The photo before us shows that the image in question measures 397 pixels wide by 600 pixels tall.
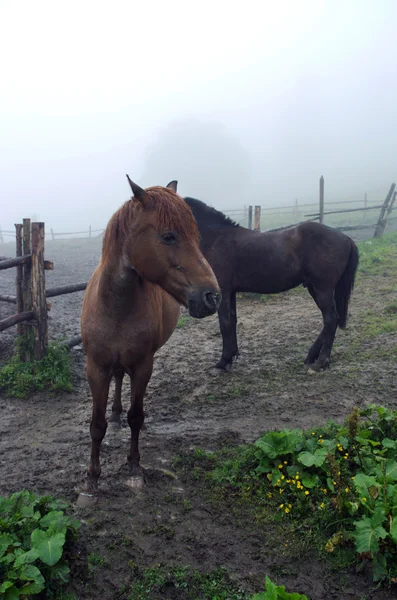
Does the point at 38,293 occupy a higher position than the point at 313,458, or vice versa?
the point at 38,293

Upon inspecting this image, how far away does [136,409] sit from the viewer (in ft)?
10.6

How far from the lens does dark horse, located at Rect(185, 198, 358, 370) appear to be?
5766 mm

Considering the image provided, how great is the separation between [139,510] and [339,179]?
86628 millimetres

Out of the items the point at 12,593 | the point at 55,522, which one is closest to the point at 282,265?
the point at 55,522

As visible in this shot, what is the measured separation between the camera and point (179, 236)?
2.56 meters

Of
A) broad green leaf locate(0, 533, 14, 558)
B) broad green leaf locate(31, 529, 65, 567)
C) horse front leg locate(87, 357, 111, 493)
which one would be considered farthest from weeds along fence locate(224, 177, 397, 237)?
broad green leaf locate(0, 533, 14, 558)

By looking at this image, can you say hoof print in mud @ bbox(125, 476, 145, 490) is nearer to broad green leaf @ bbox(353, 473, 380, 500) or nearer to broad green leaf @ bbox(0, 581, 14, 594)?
broad green leaf @ bbox(0, 581, 14, 594)

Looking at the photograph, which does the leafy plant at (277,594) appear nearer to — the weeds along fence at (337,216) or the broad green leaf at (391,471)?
the broad green leaf at (391,471)

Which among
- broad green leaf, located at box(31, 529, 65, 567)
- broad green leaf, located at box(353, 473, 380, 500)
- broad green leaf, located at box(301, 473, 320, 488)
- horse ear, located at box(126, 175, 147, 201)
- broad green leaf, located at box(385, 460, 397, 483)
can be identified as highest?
horse ear, located at box(126, 175, 147, 201)

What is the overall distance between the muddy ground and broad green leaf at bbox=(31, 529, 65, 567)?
34 centimetres

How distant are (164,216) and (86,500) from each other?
2104 millimetres

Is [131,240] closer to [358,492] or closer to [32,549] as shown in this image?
[32,549]

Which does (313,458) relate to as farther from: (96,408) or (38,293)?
(38,293)

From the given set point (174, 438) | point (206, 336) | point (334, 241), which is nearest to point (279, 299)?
point (206, 336)
